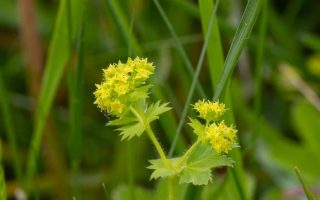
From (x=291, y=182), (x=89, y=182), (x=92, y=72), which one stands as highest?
(x=92, y=72)

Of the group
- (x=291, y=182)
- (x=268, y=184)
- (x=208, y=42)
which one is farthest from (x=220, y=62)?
(x=268, y=184)

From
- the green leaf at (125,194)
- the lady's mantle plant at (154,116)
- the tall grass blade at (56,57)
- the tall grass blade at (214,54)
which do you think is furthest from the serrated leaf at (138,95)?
the green leaf at (125,194)

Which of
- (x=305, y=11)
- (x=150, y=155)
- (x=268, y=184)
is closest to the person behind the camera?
(x=268, y=184)

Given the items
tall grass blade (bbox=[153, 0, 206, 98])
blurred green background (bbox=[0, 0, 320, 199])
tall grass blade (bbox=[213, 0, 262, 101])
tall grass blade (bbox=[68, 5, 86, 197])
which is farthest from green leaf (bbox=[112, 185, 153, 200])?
tall grass blade (bbox=[213, 0, 262, 101])

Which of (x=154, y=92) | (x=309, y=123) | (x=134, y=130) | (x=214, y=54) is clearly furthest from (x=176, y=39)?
(x=309, y=123)

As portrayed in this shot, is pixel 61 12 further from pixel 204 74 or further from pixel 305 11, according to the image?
pixel 305 11

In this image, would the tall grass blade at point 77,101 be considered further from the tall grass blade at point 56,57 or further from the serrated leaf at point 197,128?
the serrated leaf at point 197,128

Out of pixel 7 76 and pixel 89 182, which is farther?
pixel 7 76
